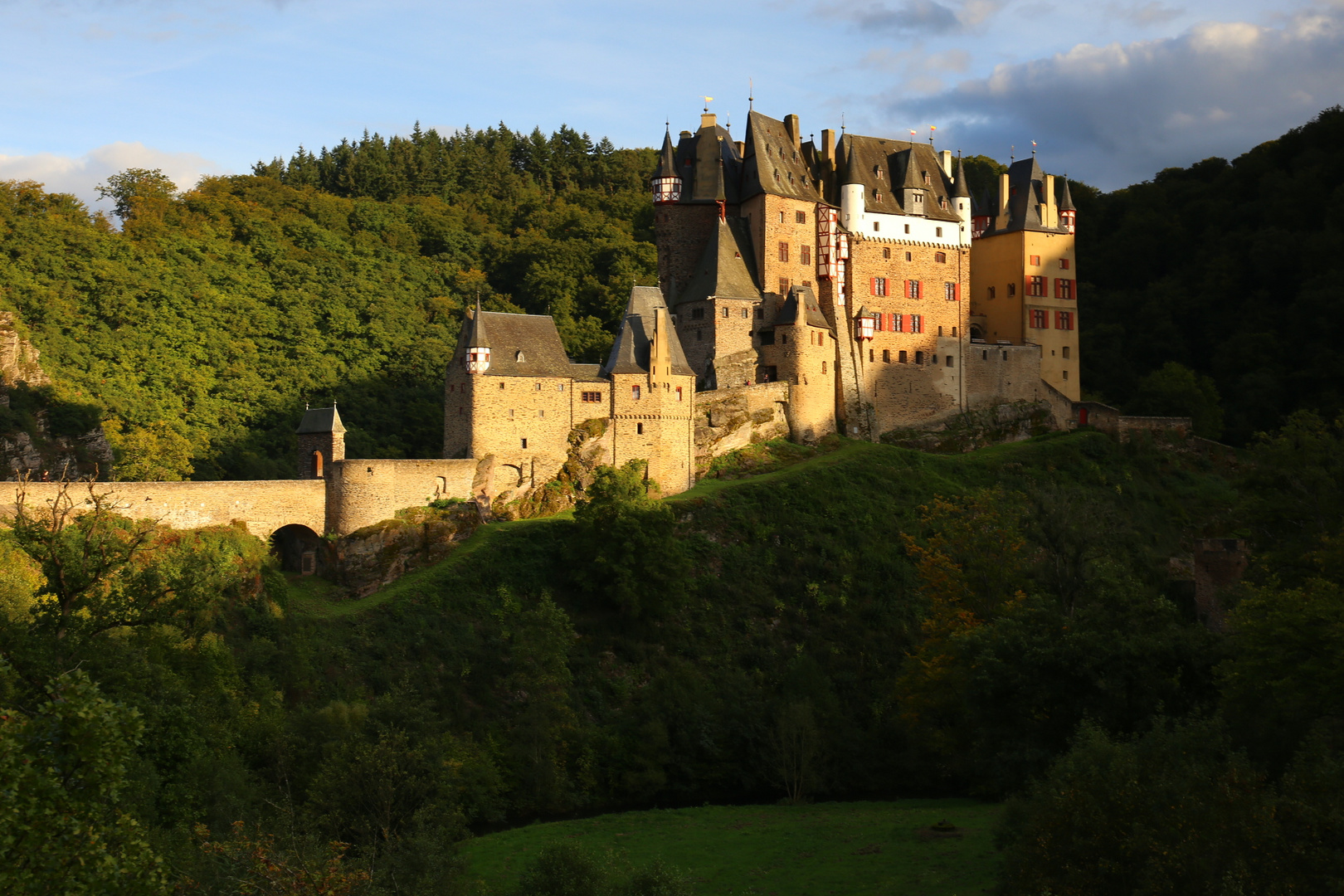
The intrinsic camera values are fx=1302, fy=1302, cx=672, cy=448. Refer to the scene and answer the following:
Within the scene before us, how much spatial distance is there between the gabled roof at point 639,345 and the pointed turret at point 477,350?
509 cm

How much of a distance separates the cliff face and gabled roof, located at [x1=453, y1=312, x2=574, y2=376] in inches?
679

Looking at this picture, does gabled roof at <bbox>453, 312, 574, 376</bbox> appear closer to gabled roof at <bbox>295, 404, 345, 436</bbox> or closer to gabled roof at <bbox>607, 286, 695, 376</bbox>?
gabled roof at <bbox>607, 286, 695, 376</bbox>

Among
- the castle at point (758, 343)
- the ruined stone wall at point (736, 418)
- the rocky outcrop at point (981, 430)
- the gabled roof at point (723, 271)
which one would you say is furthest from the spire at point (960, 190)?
the ruined stone wall at point (736, 418)

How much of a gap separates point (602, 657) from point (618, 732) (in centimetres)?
331

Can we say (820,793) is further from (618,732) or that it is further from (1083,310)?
(1083,310)

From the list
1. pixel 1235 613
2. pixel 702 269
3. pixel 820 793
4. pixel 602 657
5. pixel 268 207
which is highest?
pixel 268 207

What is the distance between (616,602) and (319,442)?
1263cm

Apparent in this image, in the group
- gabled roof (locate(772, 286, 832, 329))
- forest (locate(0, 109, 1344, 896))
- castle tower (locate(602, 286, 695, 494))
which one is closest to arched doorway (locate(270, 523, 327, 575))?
forest (locate(0, 109, 1344, 896))

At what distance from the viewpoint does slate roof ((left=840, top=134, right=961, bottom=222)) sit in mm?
61656

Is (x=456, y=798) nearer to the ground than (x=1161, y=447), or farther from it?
nearer to the ground

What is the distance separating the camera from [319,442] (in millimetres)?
48625

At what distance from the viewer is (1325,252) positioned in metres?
79.2

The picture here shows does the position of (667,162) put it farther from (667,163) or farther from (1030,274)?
(1030,274)

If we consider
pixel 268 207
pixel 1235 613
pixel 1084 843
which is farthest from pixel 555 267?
pixel 1084 843
